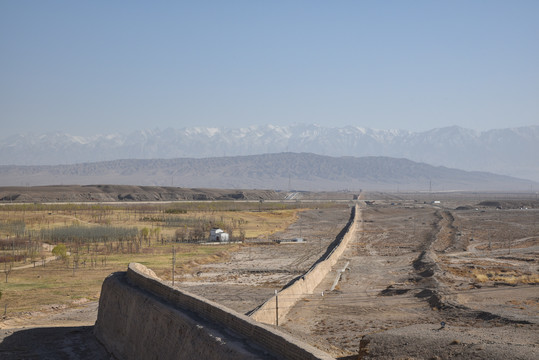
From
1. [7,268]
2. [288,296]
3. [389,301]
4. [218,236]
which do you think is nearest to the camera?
[288,296]

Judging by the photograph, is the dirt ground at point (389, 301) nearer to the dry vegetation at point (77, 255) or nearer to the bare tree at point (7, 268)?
the dry vegetation at point (77, 255)

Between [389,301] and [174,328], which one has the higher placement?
[174,328]

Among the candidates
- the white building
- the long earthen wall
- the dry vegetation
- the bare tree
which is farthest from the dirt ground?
the bare tree

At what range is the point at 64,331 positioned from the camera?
21.1m

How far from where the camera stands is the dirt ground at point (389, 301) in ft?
52.4

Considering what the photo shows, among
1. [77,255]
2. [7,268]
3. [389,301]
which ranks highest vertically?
[77,255]

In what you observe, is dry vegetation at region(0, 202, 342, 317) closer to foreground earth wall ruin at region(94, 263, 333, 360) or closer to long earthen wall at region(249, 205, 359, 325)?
foreground earth wall ruin at region(94, 263, 333, 360)

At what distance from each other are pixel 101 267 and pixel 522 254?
25.0 meters

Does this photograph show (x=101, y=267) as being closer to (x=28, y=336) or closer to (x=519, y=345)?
(x=28, y=336)

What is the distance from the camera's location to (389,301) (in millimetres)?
24016

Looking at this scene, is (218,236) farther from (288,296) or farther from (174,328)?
(174,328)

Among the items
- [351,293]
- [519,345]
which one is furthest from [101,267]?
[519,345]

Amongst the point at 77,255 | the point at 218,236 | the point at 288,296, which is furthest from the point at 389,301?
the point at 218,236

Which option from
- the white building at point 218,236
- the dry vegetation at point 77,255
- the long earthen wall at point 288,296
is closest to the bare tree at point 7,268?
the dry vegetation at point 77,255
